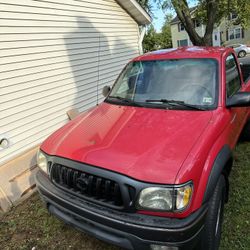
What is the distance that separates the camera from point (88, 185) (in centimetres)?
233

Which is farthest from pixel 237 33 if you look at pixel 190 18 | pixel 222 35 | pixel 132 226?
pixel 132 226

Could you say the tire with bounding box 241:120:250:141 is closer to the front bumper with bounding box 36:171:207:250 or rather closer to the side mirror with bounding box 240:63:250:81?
the side mirror with bounding box 240:63:250:81

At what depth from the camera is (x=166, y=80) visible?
333 centimetres

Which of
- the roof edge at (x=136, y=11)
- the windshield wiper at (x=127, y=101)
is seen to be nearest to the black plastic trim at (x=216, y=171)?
the windshield wiper at (x=127, y=101)

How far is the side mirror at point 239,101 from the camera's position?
115 inches

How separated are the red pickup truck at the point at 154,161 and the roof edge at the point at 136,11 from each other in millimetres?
5531

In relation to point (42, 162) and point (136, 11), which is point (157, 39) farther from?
point (42, 162)

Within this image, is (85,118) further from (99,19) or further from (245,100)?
(99,19)

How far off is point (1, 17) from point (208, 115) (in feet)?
12.5

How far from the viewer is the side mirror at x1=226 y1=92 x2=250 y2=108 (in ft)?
9.61

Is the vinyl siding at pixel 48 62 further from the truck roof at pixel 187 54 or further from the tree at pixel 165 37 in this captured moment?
the tree at pixel 165 37

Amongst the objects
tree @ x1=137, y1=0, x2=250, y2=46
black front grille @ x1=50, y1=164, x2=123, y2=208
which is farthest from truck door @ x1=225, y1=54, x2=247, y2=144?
tree @ x1=137, y1=0, x2=250, y2=46

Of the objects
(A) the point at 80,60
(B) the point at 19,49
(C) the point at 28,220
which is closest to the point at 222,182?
(C) the point at 28,220

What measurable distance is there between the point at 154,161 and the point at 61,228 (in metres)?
1.72
